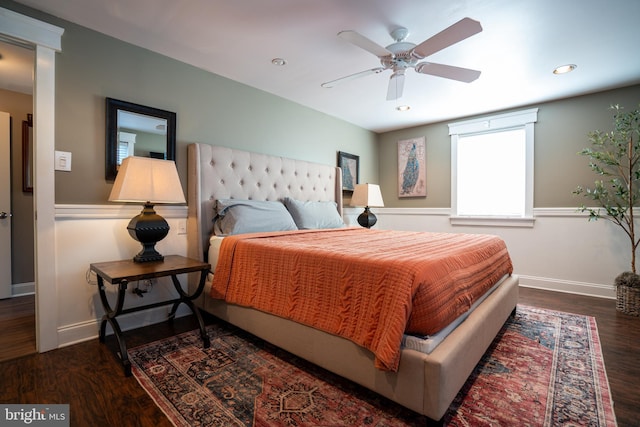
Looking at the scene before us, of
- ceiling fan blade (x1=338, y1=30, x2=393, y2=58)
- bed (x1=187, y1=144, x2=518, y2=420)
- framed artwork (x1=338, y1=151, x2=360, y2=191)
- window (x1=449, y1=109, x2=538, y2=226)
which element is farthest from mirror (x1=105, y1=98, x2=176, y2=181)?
window (x1=449, y1=109, x2=538, y2=226)

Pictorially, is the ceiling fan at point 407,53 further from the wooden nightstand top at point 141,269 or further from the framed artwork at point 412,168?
the framed artwork at point 412,168

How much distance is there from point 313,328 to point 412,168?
3867 millimetres

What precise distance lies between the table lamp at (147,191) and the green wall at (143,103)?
1.14ft

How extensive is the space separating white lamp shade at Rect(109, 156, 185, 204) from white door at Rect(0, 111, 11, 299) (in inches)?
85.0

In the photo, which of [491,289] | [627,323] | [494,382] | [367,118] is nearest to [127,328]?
[494,382]

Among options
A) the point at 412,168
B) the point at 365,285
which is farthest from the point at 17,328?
the point at 412,168

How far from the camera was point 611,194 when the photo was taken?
3355mm

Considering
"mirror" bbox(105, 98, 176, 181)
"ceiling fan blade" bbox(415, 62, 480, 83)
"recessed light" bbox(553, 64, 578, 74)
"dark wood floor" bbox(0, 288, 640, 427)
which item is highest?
"recessed light" bbox(553, 64, 578, 74)

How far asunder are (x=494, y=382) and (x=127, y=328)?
2.62 metres

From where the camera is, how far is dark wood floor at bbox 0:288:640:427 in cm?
140

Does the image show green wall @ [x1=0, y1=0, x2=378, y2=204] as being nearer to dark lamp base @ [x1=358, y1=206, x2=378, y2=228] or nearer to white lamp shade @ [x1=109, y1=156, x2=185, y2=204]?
white lamp shade @ [x1=109, y1=156, x2=185, y2=204]

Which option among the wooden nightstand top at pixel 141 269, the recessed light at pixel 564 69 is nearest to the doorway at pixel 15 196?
the wooden nightstand top at pixel 141 269

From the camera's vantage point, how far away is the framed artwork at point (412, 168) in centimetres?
482

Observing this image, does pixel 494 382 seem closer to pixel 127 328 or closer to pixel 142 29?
pixel 127 328
